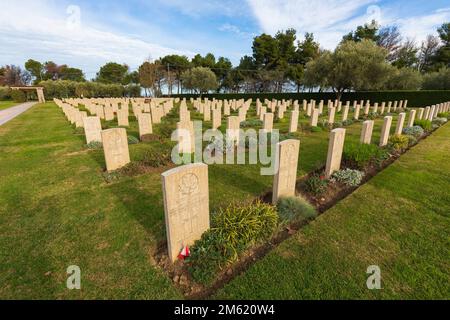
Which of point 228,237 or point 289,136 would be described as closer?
point 228,237

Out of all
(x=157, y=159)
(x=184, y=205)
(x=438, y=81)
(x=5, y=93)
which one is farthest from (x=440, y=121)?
(x=5, y=93)

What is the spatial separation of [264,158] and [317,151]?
7.41 ft

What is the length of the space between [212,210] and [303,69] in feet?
157

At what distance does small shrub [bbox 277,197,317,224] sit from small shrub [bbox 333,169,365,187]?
1777 millimetres

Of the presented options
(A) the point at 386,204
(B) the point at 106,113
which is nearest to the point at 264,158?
(A) the point at 386,204

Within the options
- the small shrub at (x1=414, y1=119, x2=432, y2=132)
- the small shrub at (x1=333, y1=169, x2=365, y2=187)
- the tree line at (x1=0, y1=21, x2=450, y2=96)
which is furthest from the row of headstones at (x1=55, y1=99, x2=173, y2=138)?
the tree line at (x1=0, y1=21, x2=450, y2=96)

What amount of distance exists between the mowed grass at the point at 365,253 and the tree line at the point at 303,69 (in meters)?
27.4

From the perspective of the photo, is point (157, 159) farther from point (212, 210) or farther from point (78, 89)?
point (78, 89)

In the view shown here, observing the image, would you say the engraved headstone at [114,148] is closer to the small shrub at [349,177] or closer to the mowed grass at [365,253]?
the mowed grass at [365,253]

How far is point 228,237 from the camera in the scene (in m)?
3.28

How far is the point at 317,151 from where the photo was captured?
831 cm

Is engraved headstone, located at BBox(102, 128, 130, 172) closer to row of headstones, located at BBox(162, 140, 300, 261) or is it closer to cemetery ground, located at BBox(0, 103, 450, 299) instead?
cemetery ground, located at BBox(0, 103, 450, 299)

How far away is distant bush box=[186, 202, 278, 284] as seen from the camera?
2.98 m
